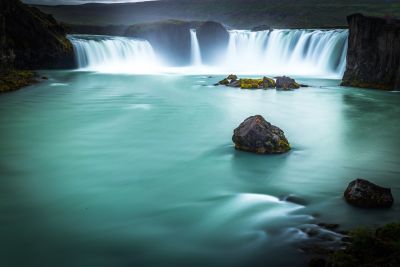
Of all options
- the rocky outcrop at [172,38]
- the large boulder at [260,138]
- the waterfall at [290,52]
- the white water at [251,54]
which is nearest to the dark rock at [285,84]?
the white water at [251,54]

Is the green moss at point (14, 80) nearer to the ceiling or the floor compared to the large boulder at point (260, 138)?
nearer to the floor

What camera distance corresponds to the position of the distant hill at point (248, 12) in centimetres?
13675

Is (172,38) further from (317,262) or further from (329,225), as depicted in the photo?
(317,262)

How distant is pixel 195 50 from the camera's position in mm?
53062

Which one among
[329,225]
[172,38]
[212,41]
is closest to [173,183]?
[329,225]

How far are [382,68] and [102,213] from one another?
23768 mm

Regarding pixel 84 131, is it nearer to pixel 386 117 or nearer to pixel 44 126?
pixel 44 126

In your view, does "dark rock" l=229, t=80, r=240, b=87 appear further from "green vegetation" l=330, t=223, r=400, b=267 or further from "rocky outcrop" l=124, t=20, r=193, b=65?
"rocky outcrop" l=124, t=20, r=193, b=65

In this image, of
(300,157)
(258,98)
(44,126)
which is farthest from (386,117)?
(44,126)

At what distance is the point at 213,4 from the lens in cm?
18962

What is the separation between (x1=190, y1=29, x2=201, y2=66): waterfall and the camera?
172 ft

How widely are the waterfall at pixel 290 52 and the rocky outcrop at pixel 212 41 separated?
1.00 meters

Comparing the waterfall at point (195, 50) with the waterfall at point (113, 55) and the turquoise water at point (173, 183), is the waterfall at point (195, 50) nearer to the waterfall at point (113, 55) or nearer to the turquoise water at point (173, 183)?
the waterfall at point (113, 55)

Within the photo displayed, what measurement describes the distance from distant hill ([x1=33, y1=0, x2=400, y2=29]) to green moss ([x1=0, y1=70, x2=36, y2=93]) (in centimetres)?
10078
